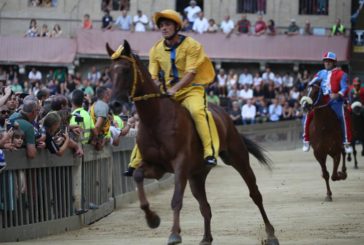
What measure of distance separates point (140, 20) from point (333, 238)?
93.6 feet

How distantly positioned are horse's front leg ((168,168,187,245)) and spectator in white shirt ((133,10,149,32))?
96.5 ft

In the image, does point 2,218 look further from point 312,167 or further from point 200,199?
point 312,167

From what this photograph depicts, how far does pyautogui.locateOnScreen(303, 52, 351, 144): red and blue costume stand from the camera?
65.0 feet

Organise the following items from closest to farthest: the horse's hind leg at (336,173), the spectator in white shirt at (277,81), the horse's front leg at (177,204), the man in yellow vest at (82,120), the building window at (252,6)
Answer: the horse's front leg at (177,204) → the man in yellow vest at (82,120) → the horse's hind leg at (336,173) → the spectator in white shirt at (277,81) → the building window at (252,6)

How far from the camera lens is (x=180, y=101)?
41.1ft

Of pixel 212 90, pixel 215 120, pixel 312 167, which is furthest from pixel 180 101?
pixel 212 90

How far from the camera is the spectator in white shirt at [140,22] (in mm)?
40706

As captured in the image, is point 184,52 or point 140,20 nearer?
point 184,52

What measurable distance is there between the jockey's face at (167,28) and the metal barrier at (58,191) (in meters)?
2.55

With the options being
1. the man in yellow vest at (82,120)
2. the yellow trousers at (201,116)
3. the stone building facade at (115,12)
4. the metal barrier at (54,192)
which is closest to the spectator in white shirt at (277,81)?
the stone building facade at (115,12)

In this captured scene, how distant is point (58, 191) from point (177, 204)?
3.93 m

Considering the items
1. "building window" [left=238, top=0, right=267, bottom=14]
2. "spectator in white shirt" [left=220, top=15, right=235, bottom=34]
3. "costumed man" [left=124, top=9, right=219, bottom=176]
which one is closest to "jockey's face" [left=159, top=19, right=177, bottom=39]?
"costumed man" [left=124, top=9, right=219, bottom=176]

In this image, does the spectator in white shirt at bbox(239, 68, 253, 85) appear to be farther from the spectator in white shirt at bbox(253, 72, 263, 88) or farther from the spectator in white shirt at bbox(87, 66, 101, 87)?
the spectator in white shirt at bbox(87, 66, 101, 87)

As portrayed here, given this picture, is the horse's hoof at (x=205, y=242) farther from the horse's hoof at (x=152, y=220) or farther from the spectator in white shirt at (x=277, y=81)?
the spectator in white shirt at (x=277, y=81)
